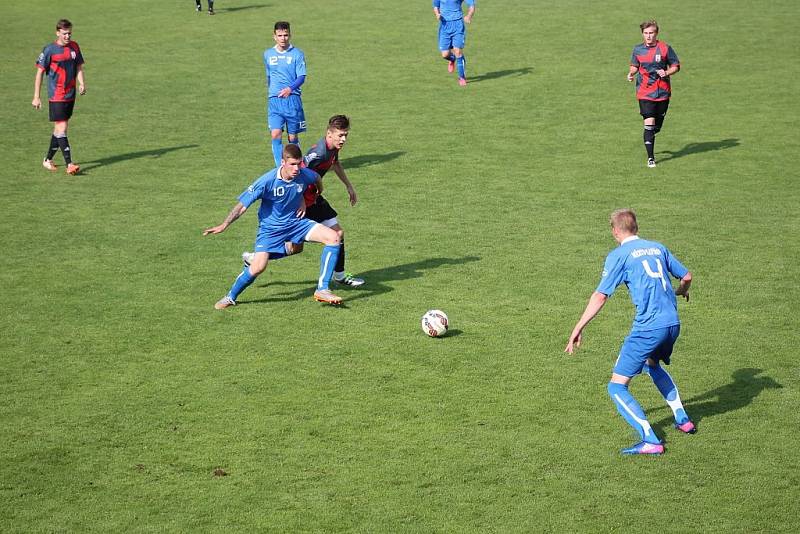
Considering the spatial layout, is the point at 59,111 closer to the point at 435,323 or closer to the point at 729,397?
the point at 435,323

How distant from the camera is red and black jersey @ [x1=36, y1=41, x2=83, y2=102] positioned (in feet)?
60.4

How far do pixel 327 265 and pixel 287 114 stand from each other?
6391 mm

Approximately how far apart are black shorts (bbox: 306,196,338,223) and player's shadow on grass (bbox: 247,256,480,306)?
92 cm

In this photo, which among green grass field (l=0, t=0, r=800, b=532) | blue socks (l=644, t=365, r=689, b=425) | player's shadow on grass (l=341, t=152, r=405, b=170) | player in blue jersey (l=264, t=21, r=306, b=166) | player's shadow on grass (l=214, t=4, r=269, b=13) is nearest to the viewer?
green grass field (l=0, t=0, r=800, b=532)

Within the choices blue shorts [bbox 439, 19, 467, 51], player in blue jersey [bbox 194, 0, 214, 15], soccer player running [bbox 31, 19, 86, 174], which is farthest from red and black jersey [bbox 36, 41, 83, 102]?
player in blue jersey [bbox 194, 0, 214, 15]

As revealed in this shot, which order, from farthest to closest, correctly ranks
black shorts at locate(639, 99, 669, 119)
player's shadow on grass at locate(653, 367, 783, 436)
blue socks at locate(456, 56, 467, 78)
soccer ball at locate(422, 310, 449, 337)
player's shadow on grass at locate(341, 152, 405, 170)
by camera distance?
blue socks at locate(456, 56, 467, 78) → player's shadow on grass at locate(341, 152, 405, 170) → black shorts at locate(639, 99, 669, 119) → soccer ball at locate(422, 310, 449, 337) → player's shadow on grass at locate(653, 367, 783, 436)

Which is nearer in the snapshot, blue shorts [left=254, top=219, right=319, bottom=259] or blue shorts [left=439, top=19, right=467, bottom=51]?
blue shorts [left=254, top=219, right=319, bottom=259]

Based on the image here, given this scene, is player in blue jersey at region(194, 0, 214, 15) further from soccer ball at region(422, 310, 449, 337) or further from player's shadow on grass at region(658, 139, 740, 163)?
soccer ball at region(422, 310, 449, 337)

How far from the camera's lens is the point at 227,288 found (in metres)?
13.4

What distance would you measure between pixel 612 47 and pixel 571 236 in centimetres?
1458

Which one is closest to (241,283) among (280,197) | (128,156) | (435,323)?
(280,197)

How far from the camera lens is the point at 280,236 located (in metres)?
12.7

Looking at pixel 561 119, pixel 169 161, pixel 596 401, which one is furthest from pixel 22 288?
pixel 561 119

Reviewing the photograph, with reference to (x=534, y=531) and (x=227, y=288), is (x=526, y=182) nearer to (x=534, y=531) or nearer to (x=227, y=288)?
(x=227, y=288)
